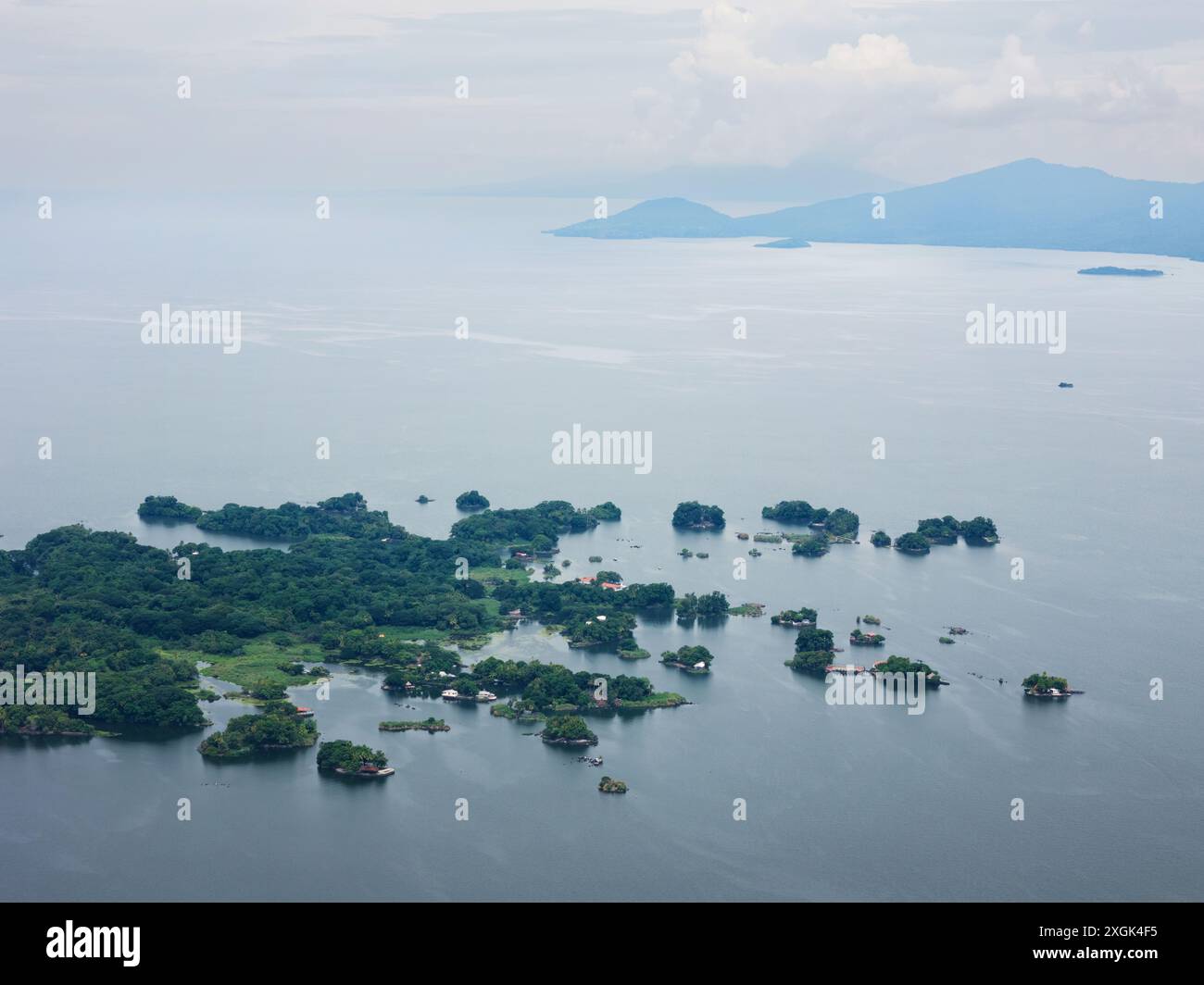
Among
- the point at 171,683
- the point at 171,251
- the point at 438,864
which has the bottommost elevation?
the point at 438,864

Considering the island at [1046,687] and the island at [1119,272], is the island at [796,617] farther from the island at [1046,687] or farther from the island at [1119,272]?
the island at [1119,272]

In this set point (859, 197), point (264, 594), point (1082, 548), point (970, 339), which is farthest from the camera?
point (859, 197)

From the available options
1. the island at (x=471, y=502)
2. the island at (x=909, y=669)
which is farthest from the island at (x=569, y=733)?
the island at (x=471, y=502)

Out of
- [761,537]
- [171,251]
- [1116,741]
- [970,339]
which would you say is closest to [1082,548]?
[761,537]

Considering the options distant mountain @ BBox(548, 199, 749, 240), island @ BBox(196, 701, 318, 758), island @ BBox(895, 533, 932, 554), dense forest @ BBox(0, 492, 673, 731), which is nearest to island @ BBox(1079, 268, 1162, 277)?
distant mountain @ BBox(548, 199, 749, 240)

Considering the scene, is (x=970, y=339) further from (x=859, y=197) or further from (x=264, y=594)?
(x=859, y=197)
